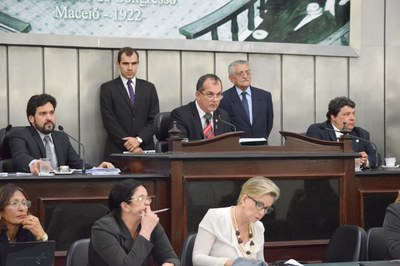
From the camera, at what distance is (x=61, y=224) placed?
5.23 meters

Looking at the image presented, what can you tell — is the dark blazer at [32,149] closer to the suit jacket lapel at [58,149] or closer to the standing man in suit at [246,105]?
the suit jacket lapel at [58,149]

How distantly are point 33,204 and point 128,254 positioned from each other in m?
1.45

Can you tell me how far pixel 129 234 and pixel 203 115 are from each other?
224 centimetres

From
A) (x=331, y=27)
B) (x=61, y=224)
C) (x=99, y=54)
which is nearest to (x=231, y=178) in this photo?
(x=61, y=224)

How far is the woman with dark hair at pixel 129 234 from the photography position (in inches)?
154

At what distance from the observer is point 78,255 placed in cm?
412

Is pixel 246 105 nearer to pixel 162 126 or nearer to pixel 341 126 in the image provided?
pixel 341 126

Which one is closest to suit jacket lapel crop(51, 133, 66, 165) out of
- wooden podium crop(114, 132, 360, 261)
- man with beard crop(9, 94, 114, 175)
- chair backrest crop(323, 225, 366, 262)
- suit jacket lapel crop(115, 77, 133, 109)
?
man with beard crop(9, 94, 114, 175)

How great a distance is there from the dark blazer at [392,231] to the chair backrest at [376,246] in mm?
37

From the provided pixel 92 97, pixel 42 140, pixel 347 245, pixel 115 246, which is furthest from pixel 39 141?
pixel 347 245

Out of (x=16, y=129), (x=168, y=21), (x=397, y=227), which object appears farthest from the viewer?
(x=168, y=21)

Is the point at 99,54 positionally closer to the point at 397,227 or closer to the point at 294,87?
the point at 294,87

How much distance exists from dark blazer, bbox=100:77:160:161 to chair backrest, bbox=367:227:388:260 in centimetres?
278

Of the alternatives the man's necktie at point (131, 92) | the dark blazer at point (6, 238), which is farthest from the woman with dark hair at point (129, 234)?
the man's necktie at point (131, 92)
